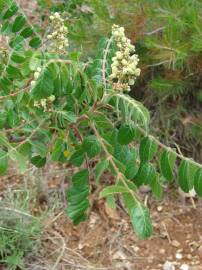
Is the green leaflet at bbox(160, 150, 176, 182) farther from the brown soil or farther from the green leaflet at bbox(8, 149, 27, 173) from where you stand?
the brown soil

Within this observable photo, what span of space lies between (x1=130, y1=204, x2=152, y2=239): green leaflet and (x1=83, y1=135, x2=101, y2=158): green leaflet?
23 centimetres

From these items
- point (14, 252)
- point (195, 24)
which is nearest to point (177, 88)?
point (195, 24)

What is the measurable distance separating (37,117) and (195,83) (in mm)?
1404

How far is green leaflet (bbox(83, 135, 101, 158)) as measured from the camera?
1.21m

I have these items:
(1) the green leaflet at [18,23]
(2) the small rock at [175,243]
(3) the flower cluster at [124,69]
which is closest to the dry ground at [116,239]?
(2) the small rock at [175,243]

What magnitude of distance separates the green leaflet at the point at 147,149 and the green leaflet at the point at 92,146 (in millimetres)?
93

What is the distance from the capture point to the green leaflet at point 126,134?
1.16 meters

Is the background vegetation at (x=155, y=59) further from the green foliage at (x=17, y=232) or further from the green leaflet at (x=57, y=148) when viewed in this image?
the green leaflet at (x=57, y=148)

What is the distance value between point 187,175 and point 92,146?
0.21 meters

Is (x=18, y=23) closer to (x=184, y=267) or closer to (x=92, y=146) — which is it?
(x=92, y=146)

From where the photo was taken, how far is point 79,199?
118cm

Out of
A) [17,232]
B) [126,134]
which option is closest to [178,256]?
[17,232]

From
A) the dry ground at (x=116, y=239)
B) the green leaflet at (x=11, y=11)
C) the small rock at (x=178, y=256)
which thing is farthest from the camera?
the small rock at (x=178, y=256)

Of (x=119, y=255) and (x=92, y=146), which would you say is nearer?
(x=92, y=146)
